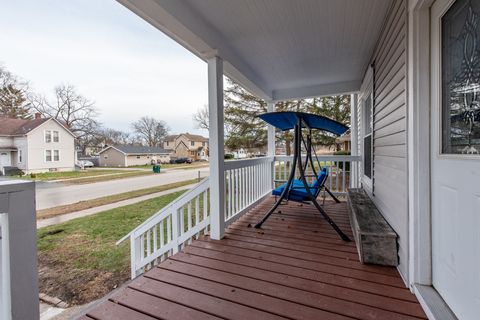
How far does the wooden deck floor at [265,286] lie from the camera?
4.87 ft

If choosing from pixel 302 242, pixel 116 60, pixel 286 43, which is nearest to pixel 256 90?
pixel 286 43

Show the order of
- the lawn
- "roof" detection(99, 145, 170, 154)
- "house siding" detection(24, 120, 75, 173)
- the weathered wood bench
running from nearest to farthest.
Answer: the weathered wood bench < "house siding" detection(24, 120, 75, 173) < the lawn < "roof" detection(99, 145, 170, 154)

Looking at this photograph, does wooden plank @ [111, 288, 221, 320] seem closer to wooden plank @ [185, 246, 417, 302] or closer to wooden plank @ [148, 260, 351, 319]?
wooden plank @ [148, 260, 351, 319]

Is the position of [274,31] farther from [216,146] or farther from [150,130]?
[150,130]

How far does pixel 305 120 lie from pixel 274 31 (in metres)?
1.21

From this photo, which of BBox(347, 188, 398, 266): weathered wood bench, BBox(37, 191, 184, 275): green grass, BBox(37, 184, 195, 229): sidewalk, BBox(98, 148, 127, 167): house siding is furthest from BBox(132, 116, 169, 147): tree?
BBox(347, 188, 398, 266): weathered wood bench

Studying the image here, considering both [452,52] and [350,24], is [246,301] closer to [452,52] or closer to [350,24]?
[452,52]

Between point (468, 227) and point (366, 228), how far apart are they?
1.01m

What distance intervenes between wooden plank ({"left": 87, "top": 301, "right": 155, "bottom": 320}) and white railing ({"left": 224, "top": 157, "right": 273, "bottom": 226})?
1594mm

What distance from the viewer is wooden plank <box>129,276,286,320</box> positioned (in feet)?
4.82

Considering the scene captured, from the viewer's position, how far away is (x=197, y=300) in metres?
1.62

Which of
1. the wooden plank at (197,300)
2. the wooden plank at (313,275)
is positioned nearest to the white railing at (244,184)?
the wooden plank at (313,275)

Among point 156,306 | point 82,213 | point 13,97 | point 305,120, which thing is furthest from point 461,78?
point 82,213

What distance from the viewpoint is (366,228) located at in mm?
2117
